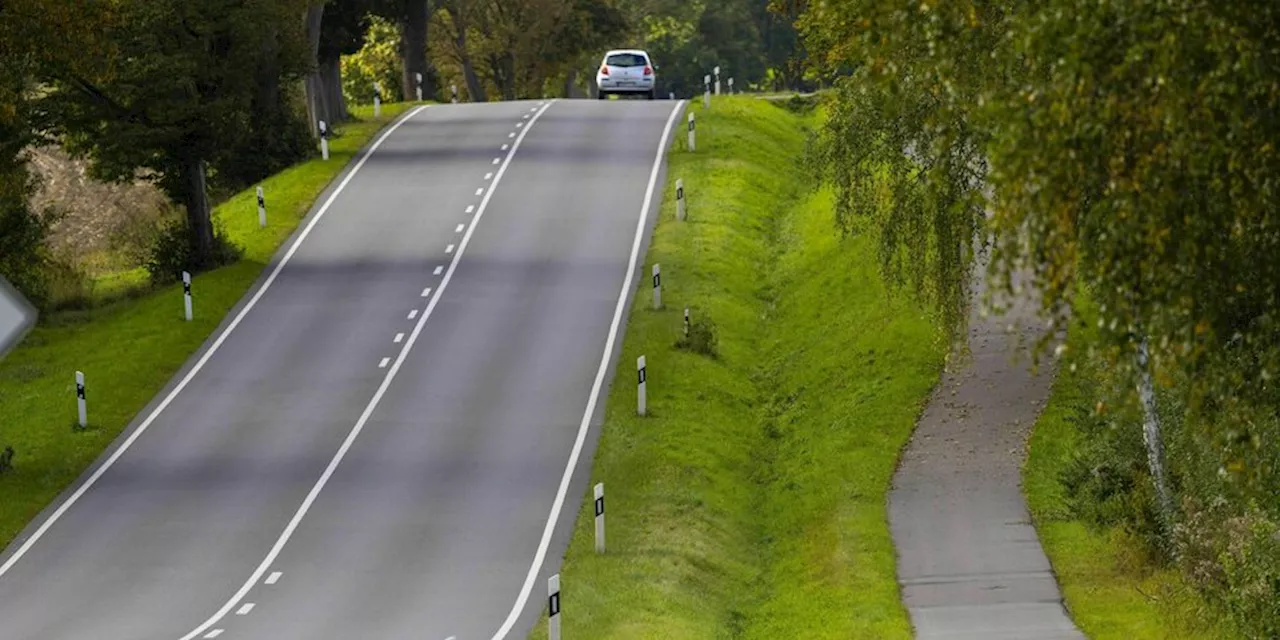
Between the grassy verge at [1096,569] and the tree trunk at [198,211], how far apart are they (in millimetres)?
19928

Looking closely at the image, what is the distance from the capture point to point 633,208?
49062mm

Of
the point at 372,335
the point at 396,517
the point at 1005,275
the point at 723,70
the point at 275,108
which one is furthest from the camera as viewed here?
the point at 723,70

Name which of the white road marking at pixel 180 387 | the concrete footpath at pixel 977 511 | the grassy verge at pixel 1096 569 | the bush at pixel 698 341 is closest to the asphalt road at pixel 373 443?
the white road marking at pixel 180 387

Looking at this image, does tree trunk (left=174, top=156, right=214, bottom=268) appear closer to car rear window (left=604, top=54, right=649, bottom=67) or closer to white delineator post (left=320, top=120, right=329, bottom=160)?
white delineator post (left=320, top=120, right=329, bottom=160)

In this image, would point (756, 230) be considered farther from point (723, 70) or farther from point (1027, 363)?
point (723, 70)

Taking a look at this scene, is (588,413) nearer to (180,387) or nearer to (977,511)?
(180,387)

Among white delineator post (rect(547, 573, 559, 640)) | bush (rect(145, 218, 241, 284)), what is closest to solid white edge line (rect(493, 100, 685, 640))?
white delineator post (rect(547, 573, 559, 640))

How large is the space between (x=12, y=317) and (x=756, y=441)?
24.4 metres

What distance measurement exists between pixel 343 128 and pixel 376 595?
123ft

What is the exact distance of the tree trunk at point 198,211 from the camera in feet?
140

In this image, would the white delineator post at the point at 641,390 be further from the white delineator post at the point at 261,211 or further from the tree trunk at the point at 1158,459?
the white delineator post at the point at 261,211

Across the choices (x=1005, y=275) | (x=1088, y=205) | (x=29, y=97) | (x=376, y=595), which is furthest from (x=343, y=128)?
(x=1005, y=275)

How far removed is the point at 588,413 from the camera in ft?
109

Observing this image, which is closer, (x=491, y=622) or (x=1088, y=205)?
(x=1088, y=205)
